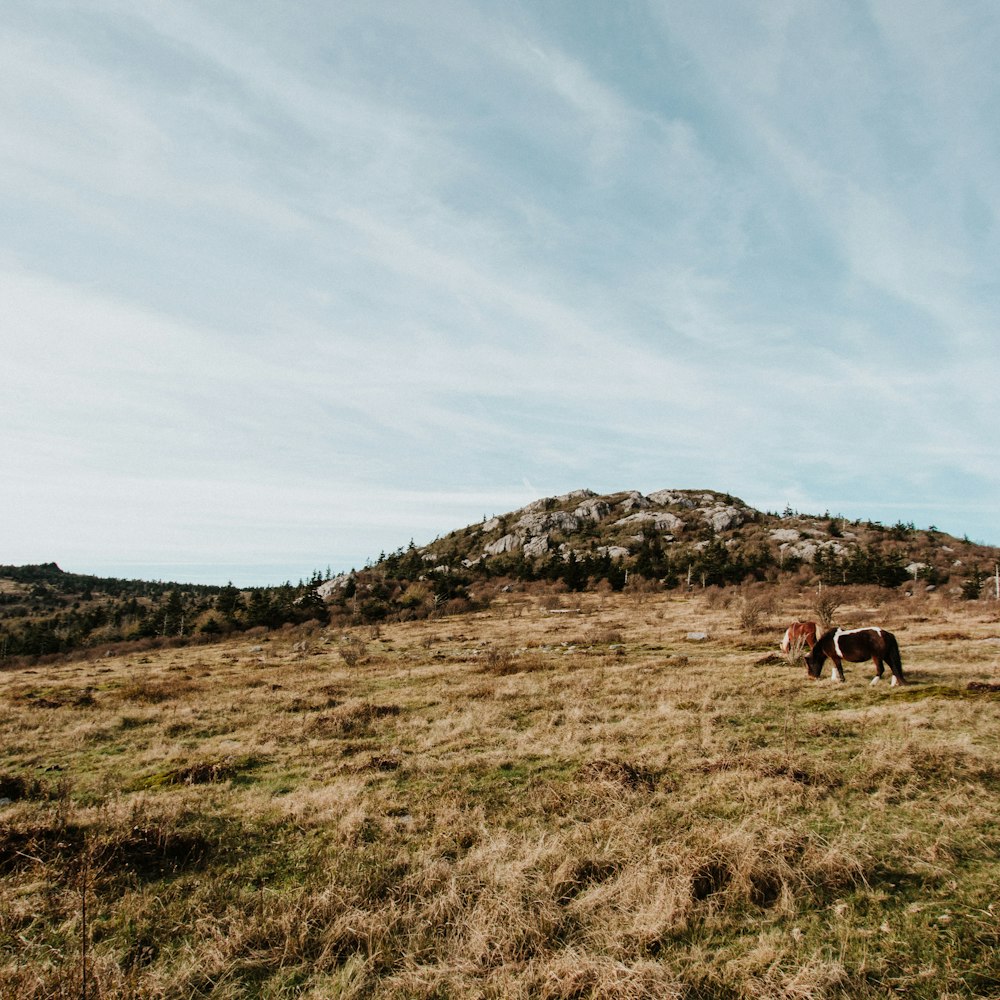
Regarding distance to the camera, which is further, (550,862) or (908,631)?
(908,631)

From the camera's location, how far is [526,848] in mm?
6707

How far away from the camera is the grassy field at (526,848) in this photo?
469cm

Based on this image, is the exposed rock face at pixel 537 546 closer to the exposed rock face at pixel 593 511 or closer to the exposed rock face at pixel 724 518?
the exposed rock face at pixel 593 511

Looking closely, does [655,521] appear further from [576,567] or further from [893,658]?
[893,658]

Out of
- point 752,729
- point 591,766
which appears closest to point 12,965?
point 591,766

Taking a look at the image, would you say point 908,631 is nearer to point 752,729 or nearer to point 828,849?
point 752,729

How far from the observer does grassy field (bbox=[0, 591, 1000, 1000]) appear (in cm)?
469

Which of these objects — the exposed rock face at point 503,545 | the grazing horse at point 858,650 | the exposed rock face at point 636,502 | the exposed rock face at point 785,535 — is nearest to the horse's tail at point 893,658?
the grazing horse at point 858,650

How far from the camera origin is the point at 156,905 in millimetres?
5965

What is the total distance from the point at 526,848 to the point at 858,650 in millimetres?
13440

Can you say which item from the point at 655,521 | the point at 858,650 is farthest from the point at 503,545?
the point at 858,650

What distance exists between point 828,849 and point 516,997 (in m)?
4.15

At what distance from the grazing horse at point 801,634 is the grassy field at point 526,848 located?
2435mm

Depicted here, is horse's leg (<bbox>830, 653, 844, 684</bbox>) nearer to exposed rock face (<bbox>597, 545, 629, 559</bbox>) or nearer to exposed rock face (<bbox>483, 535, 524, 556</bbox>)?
exposed rock face (<bbox>597, 545, 629, 559</bbox>)
